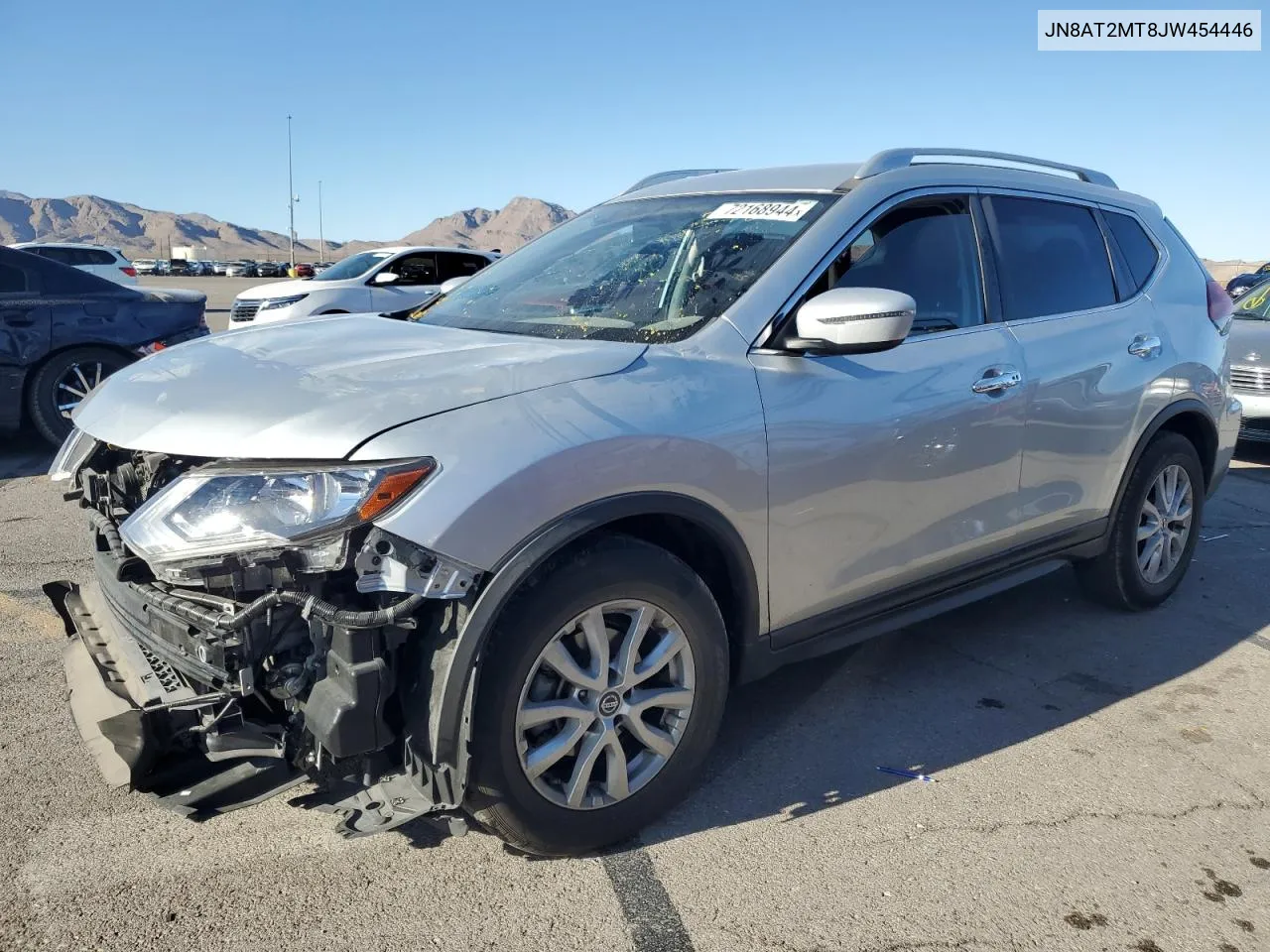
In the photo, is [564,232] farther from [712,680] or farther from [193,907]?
[193,907]

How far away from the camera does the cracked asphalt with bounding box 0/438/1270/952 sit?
7.93ft

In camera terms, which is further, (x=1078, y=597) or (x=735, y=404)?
(x=1078, y=597)

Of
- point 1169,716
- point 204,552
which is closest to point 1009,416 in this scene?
point 1169,716

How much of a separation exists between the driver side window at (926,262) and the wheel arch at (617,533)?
2.99 ft

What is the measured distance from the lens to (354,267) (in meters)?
14.0

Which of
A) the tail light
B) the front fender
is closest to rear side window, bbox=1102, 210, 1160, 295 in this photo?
the tail light

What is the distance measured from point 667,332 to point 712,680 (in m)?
1.01

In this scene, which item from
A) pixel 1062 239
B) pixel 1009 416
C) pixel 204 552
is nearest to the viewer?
pixel 204 552

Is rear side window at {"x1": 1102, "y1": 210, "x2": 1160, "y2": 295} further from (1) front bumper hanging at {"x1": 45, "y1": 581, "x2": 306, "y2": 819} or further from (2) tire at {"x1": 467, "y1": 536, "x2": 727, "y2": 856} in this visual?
(1) front bumper hanging at {"x1": 45, "y1": 581, "x2": 306, "y2": 819}

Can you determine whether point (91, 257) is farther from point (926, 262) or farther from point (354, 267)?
point (926, 262)

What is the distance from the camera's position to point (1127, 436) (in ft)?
13.7

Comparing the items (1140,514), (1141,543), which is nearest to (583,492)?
(1140,514)

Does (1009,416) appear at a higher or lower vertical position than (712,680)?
higher

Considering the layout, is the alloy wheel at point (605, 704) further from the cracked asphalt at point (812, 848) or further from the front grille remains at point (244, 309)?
the front grille remains at point (244, 309)
